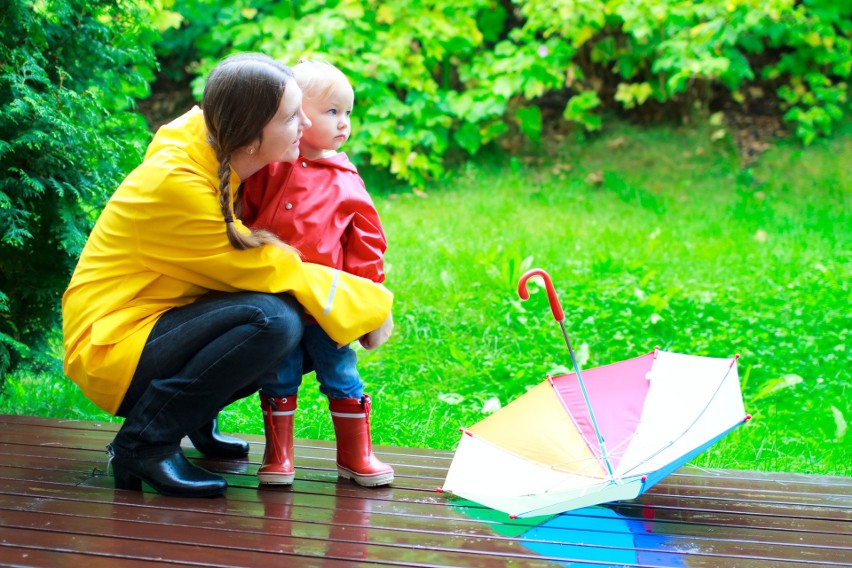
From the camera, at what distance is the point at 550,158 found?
7289 mm

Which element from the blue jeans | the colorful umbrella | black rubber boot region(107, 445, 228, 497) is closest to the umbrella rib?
the colorful umbrella

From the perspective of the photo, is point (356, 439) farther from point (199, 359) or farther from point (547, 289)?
point (547, 289)

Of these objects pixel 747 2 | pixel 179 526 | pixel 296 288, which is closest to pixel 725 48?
pixel 747 2

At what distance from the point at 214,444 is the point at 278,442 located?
1.14 feet

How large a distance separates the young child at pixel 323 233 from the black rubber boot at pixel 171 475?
0.17m

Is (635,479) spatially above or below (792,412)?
above

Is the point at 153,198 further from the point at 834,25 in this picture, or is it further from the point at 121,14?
the point at 834,25

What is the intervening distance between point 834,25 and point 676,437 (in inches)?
225

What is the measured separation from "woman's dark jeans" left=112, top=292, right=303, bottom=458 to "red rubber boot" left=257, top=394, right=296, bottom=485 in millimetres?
186

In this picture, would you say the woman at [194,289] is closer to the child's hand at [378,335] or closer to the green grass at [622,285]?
the child's hand at [378,335]

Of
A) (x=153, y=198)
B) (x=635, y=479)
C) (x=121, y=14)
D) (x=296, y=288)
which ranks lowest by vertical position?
(x=635, y=479)

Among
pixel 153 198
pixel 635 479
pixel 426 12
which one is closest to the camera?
pixel 635 479

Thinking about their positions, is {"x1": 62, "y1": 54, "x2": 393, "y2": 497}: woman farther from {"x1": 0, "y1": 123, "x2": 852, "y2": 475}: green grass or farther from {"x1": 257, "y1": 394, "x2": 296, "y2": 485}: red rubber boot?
{"x1": 0, "y1": 123, "x2": 852, "y2": 475}: green grass

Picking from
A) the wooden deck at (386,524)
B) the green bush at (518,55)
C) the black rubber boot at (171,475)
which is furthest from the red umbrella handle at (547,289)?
the green bush at (518,55)
